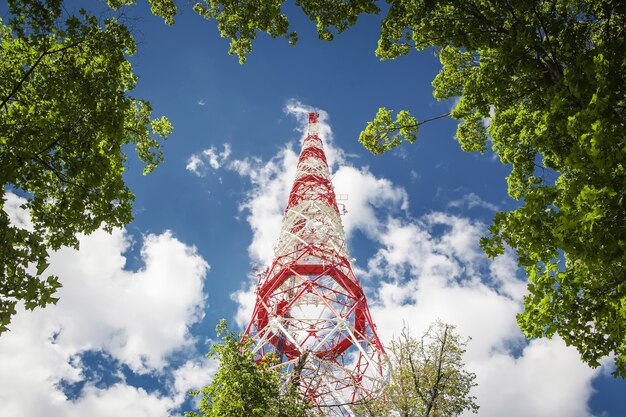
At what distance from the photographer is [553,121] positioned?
16.3ft

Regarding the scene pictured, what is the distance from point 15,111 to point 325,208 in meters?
15.1

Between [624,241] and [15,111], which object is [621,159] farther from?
[15,111]

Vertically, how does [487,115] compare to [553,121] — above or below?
above

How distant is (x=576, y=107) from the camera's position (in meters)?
4.89

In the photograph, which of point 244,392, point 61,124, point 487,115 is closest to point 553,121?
point 487,115

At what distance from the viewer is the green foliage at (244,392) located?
9.73 m

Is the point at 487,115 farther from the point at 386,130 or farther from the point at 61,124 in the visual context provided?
the point at 61,124

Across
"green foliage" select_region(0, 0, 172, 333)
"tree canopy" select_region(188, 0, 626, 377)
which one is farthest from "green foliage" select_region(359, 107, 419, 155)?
"green foliage" select_region(0, 0, 172, 333)

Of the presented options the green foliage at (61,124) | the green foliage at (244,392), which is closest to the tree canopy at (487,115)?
the green foliage at (61,124)

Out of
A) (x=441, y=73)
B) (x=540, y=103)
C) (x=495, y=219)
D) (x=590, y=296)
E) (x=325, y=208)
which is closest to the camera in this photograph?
(x=590, y=296)

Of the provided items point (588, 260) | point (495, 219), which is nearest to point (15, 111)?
point (495, 219)

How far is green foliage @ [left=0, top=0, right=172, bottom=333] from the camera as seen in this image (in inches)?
205

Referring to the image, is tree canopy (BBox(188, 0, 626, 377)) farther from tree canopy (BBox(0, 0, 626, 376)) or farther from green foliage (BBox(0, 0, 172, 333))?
green foliage (BBox(0, 0, 172, 333))

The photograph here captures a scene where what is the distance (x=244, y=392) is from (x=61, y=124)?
25.5 feet
